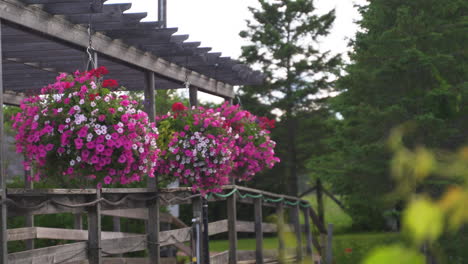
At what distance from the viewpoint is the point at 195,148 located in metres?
8.23

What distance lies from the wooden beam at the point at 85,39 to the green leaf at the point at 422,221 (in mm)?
5375

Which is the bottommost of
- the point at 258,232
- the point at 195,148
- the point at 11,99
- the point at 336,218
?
the point at 336,218

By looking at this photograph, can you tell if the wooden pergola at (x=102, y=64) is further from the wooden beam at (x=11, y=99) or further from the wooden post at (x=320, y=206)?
the wooden post at (x=320, y=206)

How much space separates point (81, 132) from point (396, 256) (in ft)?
17.7

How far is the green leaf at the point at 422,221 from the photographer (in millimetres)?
632

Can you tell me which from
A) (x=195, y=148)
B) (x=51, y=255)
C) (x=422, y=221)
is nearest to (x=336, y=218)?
(x=195, y=148)

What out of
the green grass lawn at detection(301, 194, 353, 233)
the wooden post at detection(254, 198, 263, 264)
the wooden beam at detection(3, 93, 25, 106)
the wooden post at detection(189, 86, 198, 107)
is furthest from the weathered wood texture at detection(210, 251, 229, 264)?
the green grass lawn at detection(301, 194, 353, 233)

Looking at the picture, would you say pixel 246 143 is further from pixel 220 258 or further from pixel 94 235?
pixel 94 235

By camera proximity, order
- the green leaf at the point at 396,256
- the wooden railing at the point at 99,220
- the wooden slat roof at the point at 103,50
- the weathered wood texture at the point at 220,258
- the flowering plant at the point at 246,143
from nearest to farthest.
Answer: the green leaf at the point at 396,256 → the wooden railing at the point at 99,220 → the wooden slat roof at the point at 103,50 → the weathered wood texture at the point at 220,258 → the flowering plant at the point at 246,143

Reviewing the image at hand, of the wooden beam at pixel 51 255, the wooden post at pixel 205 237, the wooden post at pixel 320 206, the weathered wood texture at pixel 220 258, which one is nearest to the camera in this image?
the wooden beam at pixel 51 255

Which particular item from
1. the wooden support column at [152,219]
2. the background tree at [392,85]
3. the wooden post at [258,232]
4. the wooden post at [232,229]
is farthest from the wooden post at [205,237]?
the background tree at [392,85]

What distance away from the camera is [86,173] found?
6.05m

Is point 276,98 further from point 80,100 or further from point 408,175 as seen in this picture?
point 408,175

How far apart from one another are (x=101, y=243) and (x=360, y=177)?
14.3m
